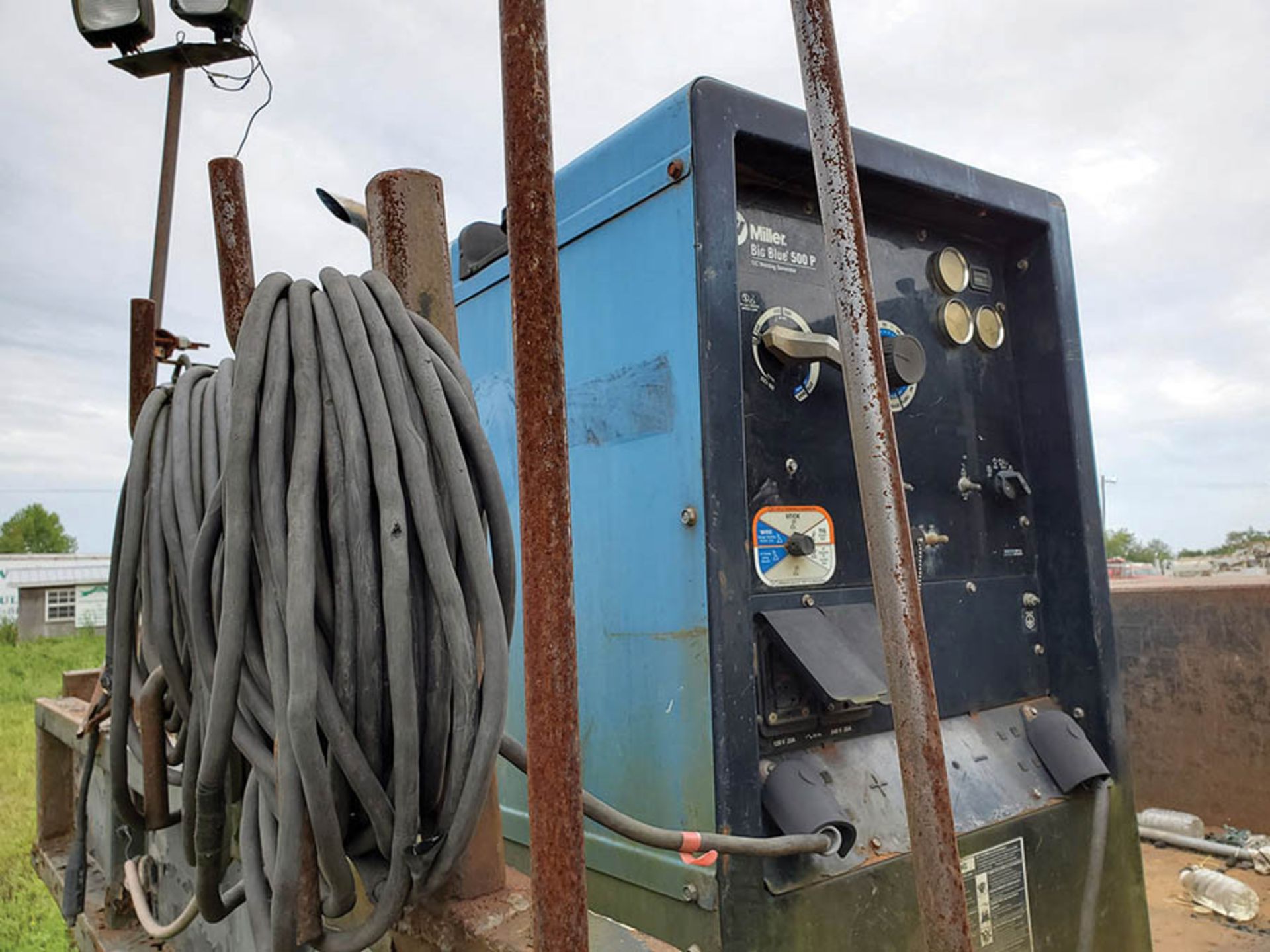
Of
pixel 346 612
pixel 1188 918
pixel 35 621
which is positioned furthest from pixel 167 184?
pixel 35 621

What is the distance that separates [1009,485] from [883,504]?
121cm

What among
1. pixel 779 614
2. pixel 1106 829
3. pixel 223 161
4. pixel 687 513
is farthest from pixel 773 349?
pixel 1106 829

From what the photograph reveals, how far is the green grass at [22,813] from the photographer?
344 centimetres

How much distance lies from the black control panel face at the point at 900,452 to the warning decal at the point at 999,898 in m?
0.28

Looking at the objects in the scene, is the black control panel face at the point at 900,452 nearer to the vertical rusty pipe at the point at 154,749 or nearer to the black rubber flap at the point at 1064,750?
the black rubber flap at the point at 1064,750

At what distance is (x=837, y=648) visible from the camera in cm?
144

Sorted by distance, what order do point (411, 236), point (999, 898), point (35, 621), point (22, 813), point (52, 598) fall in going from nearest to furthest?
1. point (411, 236)
2. point (999, 898)
3. point (22, 813)
4. point (35, 621)
5. point (52, 598)

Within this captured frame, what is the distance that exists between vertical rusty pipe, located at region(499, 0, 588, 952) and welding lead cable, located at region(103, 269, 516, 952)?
182mm

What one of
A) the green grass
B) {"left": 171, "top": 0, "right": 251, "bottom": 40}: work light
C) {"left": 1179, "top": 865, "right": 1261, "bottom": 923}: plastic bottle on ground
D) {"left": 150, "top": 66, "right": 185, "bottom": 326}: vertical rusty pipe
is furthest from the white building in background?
{"left": 1179, "top": 865, "right": 1261, "bottom": 923}: plastic bottle on ground

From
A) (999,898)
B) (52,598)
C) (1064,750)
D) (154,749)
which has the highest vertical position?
(52,598)

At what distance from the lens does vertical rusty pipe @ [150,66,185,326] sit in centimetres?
176

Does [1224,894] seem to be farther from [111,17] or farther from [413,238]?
[111,17]

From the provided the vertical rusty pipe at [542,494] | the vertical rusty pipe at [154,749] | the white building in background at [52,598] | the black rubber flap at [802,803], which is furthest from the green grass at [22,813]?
the vertical rusty pipe at [542,494]

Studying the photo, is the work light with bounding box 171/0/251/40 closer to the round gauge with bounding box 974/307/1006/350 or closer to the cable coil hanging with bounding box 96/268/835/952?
the cable coil hanging with bounding box 96/268/835/952
